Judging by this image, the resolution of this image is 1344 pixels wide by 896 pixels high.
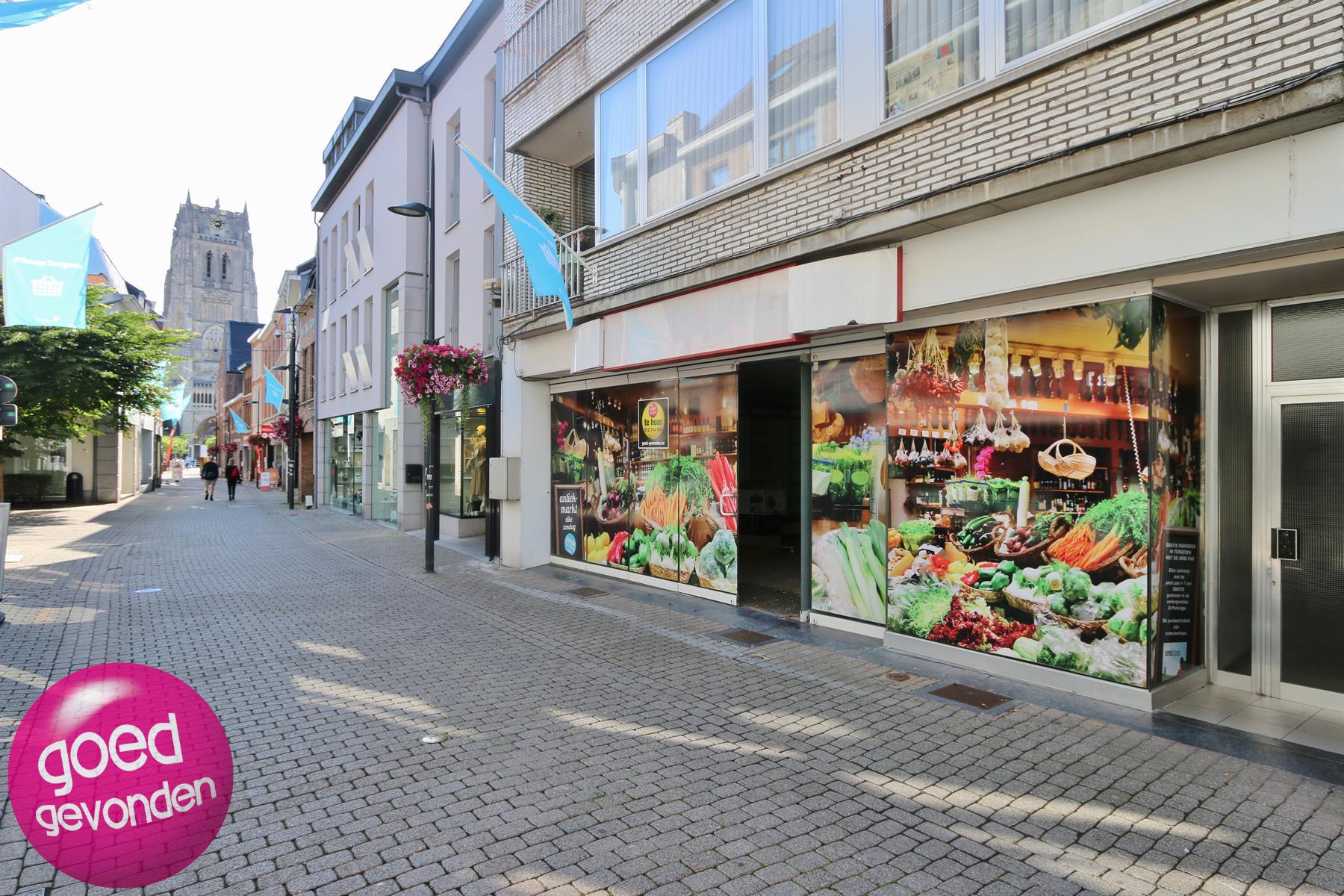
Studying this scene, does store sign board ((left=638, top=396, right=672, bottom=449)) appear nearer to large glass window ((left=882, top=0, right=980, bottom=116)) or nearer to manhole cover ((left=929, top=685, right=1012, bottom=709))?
large glass window ((left=882, top=0, right=980, bottom=116))

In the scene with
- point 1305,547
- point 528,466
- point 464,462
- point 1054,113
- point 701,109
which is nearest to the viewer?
point 1305,547

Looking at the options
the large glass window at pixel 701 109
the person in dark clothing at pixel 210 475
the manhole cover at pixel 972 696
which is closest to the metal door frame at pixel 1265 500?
the manhole cover at pixel 972 696

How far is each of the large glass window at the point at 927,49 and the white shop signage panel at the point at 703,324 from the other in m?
1.94

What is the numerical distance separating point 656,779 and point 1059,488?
3758 millimetres

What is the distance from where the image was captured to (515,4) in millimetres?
13305

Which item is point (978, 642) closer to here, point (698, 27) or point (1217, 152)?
point (1217, 152)

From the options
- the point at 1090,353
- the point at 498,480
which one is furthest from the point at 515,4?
the point at 1090,353

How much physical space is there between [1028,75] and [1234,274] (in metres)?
2.06

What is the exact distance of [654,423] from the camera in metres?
10.3

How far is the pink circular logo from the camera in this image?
11.5 feet

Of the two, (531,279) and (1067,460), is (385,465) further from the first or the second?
(1067,460)

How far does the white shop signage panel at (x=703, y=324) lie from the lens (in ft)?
25.1

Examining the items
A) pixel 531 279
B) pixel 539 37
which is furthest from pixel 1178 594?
pixel 539 37

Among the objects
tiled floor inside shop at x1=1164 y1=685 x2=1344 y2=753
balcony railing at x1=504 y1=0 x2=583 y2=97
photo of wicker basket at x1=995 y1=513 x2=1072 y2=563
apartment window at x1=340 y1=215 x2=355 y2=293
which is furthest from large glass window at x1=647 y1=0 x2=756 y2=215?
apartment window at x1=340 y1=215 x2=355 y2=293
